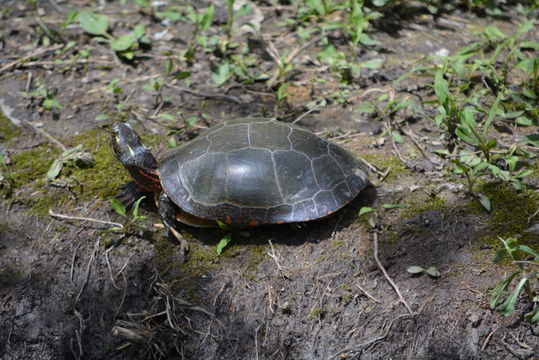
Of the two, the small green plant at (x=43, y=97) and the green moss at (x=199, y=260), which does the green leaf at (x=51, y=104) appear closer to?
the small green plant at (x=43, y=97)

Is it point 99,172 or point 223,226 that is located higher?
point 223,226

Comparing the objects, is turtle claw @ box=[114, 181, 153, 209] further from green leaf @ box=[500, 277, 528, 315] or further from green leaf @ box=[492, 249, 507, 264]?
green leaf @ box=[500, 277, 528, 315]

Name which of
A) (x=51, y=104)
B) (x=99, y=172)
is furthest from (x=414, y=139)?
(x=51, y=104)

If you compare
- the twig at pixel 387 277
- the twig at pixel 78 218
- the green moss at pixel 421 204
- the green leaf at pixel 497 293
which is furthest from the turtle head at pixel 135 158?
the green leaf at pixel 497 293

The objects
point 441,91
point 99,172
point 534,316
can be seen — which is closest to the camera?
point 534,316

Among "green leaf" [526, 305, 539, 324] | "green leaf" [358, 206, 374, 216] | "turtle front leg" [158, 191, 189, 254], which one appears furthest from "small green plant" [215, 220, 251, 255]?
"green leaf" [526, 305, 539, 324]

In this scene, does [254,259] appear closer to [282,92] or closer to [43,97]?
[282,92]
